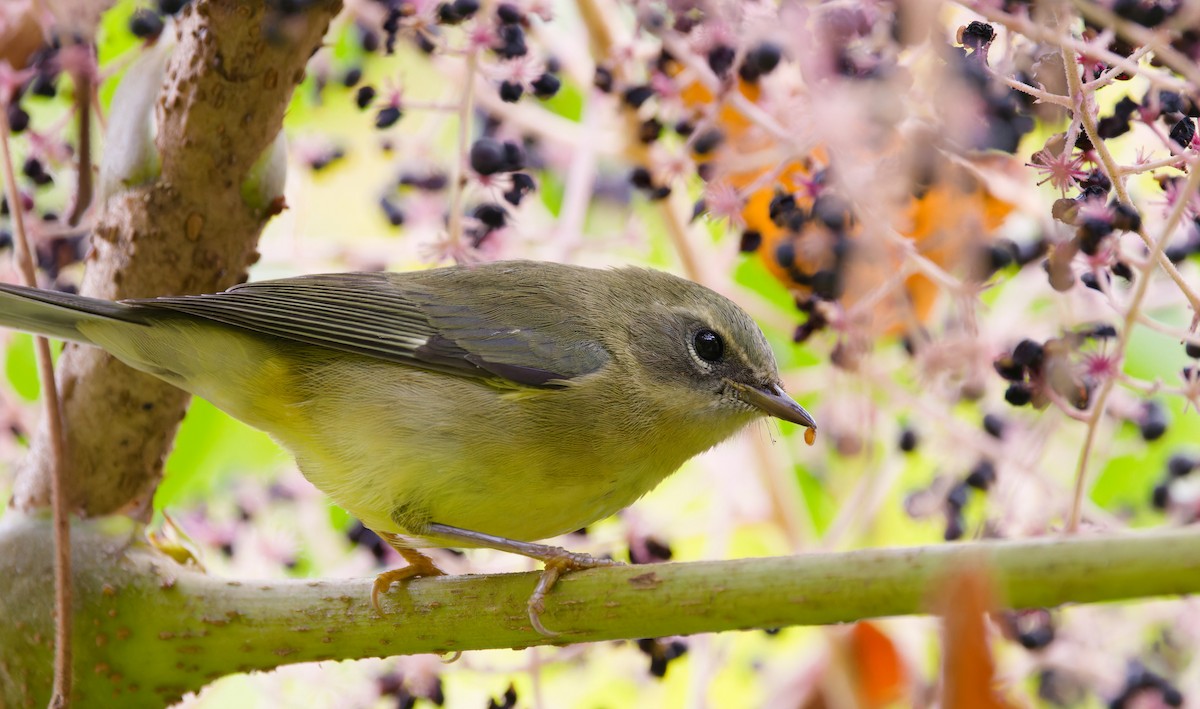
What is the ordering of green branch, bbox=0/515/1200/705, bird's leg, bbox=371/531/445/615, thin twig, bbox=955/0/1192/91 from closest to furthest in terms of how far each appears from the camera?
green branch, bbox=0/515/1200/705
thin twig, bbox=955/0/1192/91
bird's leg, bbox=371/531/445/615

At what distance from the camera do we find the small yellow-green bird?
273cm

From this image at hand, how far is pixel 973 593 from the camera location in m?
0.79

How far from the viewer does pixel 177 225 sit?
2.58 metres

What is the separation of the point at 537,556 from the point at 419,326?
83cm

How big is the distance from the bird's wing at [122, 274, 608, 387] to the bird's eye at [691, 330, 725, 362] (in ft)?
0.91

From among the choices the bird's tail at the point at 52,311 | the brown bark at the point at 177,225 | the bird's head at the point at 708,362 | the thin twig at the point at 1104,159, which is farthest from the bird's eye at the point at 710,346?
the bird's tail at the point at 52,311

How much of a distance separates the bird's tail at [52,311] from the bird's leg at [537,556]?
0.85m

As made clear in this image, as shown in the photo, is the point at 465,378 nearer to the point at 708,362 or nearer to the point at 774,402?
the point at 708,362

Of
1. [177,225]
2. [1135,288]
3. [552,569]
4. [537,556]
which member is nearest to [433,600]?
[552,569]

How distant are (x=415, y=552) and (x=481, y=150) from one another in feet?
3.34

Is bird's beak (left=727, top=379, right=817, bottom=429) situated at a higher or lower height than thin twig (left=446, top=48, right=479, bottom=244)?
lower

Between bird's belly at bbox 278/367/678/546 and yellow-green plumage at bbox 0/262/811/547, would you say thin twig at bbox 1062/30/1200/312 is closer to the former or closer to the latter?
yellow-green plumage at bbox 0/262/811/547

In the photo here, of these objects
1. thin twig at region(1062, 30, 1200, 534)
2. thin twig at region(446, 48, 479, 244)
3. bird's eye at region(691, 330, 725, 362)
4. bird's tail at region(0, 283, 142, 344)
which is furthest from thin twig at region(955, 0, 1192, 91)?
bird's tail at region(0, 283, 142, 344)

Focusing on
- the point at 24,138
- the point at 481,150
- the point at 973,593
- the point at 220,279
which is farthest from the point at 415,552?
the point at 973,593
